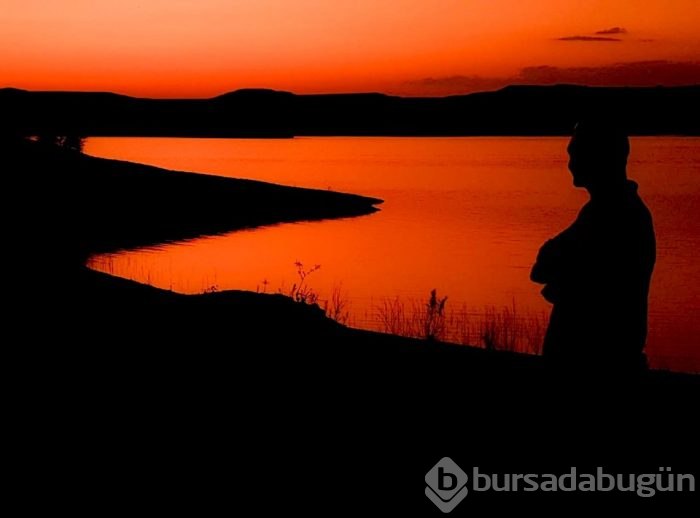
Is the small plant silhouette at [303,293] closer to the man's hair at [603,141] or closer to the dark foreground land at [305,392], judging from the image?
the dark foreground land at [305,392]

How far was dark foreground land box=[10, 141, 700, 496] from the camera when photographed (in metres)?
6.32

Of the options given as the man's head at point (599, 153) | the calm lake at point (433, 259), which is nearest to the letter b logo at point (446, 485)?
the man's head at point (599, 153)

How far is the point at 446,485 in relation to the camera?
596 centimetres

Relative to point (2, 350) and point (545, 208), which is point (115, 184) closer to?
point (545, 208)

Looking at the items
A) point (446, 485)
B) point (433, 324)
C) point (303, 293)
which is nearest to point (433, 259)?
point (303, 293)

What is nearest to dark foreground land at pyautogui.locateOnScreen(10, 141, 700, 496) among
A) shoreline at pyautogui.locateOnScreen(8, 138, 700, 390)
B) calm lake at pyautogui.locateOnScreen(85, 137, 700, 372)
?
shoreline at pyautogui.locateOnScreen(8, 138, 700, 390)

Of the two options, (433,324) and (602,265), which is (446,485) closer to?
(602,265)

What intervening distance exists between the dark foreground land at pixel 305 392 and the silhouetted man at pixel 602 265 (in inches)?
6.4

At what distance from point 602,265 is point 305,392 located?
3.91 metres

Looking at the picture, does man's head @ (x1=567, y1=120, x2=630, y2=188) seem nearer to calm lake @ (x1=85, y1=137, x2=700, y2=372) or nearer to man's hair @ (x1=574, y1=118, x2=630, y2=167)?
man's hair @ (x1=574, y1=118, x2=630, y2=167)

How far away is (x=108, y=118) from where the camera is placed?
17000 cm

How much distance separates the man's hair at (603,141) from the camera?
4672 millimetres

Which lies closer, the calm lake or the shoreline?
the shoreline

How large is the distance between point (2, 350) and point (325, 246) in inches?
986
